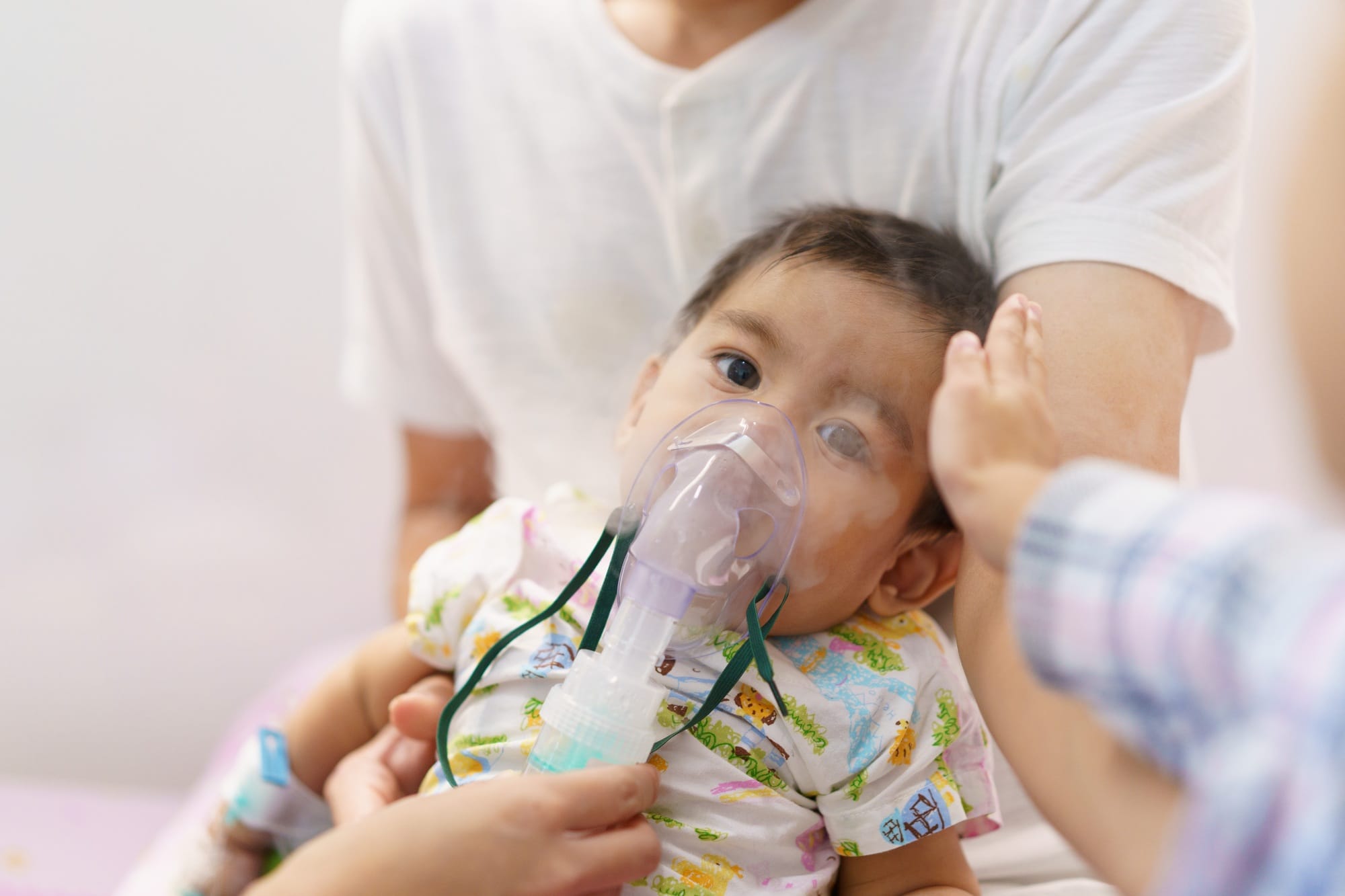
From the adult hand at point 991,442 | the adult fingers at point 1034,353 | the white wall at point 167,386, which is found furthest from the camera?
the white wall at point 167,386

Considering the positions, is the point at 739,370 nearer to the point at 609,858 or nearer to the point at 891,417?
the point at 891,417

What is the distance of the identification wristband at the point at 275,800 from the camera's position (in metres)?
1.03

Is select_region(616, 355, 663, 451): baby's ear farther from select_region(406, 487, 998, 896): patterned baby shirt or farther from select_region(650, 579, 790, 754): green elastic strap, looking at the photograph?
select_region(650, 579, 790, 754): green elastic strap

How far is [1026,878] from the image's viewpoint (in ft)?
3.14

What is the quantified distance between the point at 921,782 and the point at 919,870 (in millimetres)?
67

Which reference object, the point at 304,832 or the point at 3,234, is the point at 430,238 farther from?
the point at 3,234

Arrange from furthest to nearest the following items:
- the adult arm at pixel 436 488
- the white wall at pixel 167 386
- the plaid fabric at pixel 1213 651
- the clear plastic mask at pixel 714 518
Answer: the white wall at pixel 167 386 < the adult arm at pixel 436 488 < the clear plastic mask at pixel 714 518 < the plaid fabric at pixel 1213 651

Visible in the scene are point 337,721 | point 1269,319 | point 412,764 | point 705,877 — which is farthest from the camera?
point 1269,319

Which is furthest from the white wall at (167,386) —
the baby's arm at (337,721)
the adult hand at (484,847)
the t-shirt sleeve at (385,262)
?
the adult hand at (484,847)

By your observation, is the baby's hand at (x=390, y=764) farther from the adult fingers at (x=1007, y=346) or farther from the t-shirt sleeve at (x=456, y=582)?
the adult fingers at (x=1007, y=346)

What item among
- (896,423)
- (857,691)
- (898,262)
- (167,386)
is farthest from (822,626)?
(167,386)

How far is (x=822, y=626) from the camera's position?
0.88 metres

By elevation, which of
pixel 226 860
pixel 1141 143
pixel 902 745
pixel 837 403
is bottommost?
pixel 226 860

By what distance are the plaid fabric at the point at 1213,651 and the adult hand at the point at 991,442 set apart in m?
0.06
